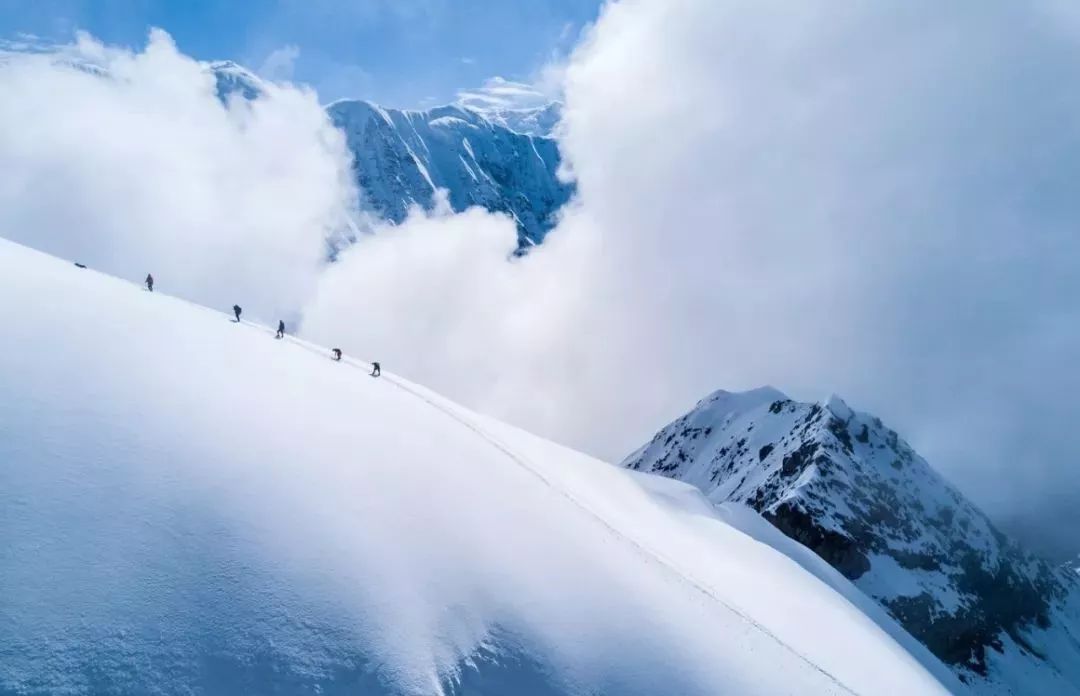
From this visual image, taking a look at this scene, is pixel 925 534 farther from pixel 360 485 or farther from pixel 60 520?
pixel 60 520

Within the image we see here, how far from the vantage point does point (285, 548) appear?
2206 centimetres

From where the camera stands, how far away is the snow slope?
18.3 meters

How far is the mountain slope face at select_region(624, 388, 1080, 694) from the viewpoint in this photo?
352 feet

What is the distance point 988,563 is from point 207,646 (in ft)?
493

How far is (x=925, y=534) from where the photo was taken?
120m

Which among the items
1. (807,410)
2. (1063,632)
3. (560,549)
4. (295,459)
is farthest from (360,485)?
(1063,632)

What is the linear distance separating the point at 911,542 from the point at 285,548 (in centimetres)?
12485

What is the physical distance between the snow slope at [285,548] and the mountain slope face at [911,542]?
8100 centimetres

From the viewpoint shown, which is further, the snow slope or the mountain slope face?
the mountain slope face

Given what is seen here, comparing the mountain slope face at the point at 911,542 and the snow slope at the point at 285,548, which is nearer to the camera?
the snow slope at the point at 285,548

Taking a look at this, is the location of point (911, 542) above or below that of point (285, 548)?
above

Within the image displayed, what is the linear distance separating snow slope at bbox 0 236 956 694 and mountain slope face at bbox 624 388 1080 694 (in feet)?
266

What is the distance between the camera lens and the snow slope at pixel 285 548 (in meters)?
18.3

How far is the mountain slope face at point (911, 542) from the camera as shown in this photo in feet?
352
